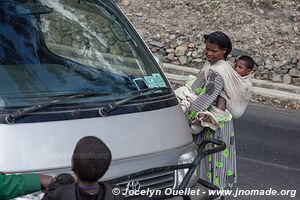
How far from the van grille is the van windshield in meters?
0.56

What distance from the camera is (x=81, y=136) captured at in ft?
11.6

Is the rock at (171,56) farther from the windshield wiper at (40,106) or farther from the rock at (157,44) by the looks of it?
the windshield wiper at (40,106)

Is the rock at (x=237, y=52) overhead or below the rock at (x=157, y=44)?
overhead

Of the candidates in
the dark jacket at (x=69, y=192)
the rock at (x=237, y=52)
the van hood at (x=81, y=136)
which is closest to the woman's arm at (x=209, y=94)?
the van hood at (x=81, y=136)

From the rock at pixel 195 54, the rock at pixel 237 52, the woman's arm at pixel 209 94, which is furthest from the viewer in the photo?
the rock at pixel 195 54

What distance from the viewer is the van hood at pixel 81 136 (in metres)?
3.35

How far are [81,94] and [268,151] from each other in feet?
17.2

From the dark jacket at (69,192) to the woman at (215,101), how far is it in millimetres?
1920

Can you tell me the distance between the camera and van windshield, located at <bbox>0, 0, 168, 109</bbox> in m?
3.87

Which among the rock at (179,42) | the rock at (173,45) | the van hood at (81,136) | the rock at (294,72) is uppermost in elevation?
the van hood at (81,136)

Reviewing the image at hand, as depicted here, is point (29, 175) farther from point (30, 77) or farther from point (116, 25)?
point (116, 25)

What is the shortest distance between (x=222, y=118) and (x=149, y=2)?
46.3 ft

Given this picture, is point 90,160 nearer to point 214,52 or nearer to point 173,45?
point 214,52

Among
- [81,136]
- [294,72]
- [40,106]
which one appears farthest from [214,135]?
[294,72]
